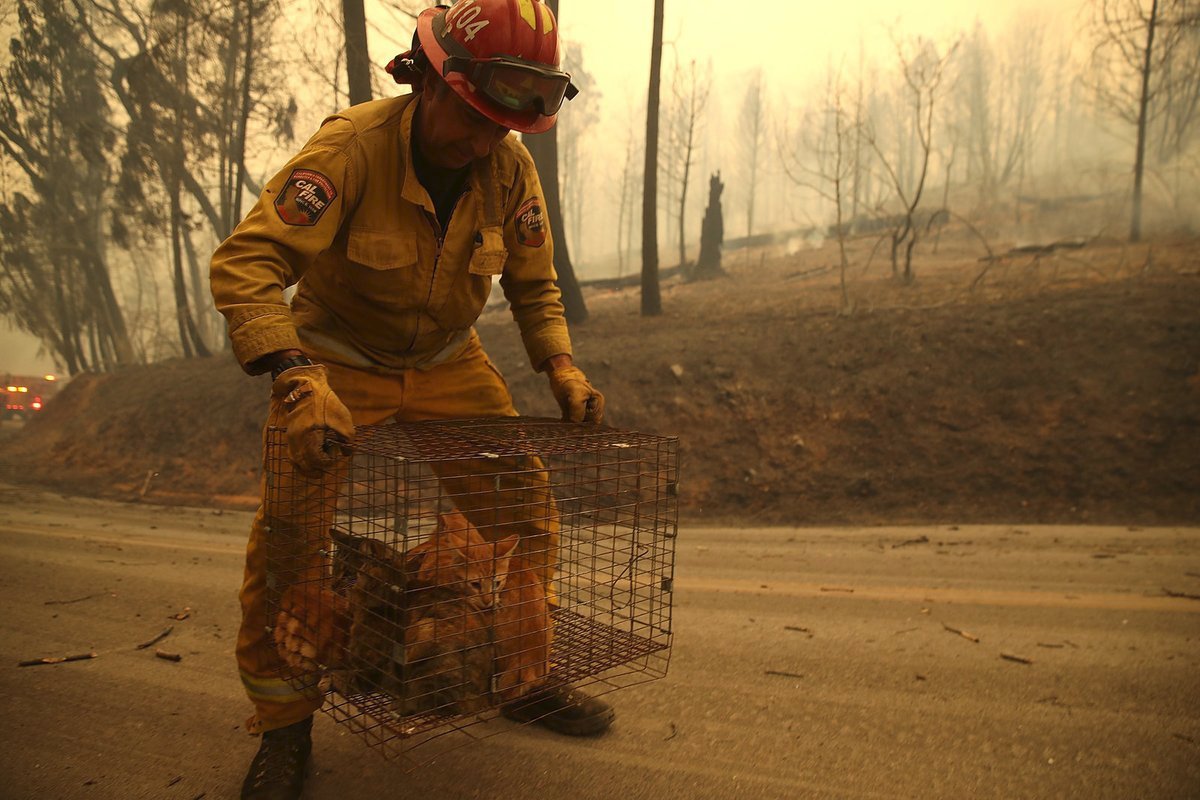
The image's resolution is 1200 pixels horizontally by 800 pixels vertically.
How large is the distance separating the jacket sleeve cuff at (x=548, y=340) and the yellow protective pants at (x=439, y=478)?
0.58 feet

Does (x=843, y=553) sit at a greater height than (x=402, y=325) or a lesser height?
lesser

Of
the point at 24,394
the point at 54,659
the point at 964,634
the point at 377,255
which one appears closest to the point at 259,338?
the point at 377,255

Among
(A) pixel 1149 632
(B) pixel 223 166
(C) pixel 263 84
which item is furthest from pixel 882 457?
(B) pixel 223 166

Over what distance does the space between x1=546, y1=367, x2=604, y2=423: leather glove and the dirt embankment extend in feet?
18.0

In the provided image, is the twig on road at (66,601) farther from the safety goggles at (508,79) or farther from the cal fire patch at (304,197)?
the safety goggles at (508,79)

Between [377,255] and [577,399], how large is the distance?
79cm

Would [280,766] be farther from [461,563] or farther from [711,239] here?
[711,239]

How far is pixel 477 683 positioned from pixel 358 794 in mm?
572

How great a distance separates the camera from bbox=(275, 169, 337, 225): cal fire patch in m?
2.24

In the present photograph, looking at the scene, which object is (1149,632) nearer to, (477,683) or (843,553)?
(843,553)

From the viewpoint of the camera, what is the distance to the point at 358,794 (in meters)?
2.24

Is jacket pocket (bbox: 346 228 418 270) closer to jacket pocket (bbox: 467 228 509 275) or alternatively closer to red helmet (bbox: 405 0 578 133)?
jacket pocket (bbox: 467 228 509 275)

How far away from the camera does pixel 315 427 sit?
1.85 meters

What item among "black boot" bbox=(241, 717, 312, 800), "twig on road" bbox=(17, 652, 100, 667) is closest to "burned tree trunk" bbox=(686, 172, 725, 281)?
"twig on road" bbox=(17, 652, 100, 667)
